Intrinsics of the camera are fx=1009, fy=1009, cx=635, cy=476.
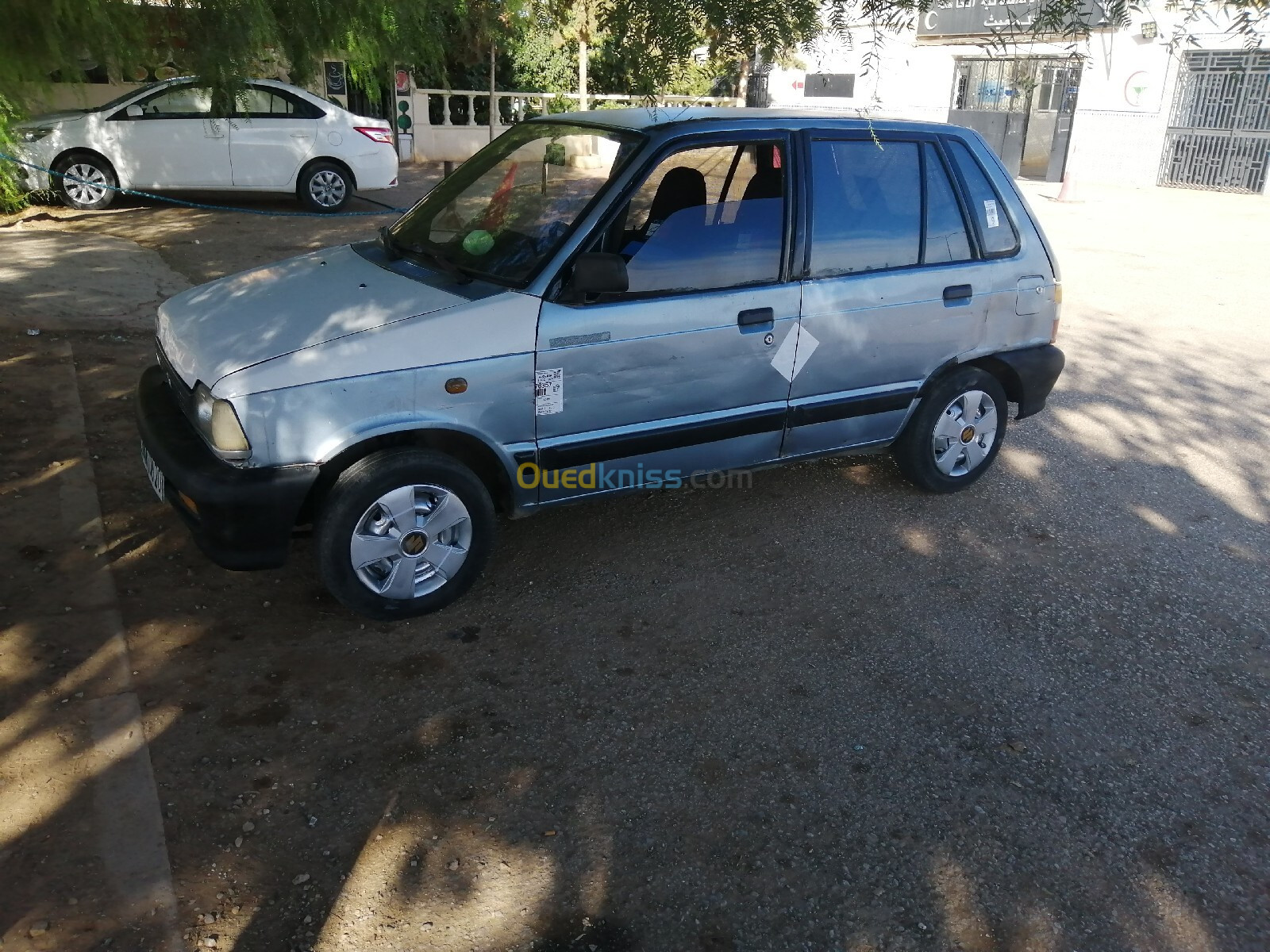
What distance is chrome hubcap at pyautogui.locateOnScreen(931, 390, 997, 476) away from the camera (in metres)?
5.19

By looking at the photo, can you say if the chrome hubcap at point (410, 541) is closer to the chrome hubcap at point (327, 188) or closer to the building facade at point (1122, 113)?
the chrome hubcap at point (327, 188)

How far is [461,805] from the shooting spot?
10.1 feet

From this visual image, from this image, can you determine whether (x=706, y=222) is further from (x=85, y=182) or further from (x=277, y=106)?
(x=85, y=182)

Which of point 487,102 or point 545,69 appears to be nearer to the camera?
point 487,102

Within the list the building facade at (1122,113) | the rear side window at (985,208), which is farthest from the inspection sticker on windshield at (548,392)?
the building facade at (1122,113)

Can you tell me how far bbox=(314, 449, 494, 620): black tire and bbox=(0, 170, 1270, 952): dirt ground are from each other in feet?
0.49

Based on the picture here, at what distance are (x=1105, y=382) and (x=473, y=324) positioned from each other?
5.73 metres

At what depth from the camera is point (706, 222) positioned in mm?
4285

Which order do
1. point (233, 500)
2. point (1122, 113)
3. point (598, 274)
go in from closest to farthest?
point (233, 500) → point (598, 274) → point (1122, 113)

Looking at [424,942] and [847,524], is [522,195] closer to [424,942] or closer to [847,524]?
[847,524]

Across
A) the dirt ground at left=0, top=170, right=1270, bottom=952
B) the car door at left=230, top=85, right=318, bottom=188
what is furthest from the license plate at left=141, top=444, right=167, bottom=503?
the car door at left=230, top=85, right=318, bottom=188

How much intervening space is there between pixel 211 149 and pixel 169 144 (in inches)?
18.4

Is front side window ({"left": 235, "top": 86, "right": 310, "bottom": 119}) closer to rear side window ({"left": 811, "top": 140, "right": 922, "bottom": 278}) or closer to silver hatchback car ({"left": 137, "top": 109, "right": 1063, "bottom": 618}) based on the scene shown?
silver hatchback car ({"left": 137, "top": 109, "right": 1063, "bottom": 618})

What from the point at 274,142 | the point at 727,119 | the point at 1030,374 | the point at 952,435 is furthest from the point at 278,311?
the point at 274,142
